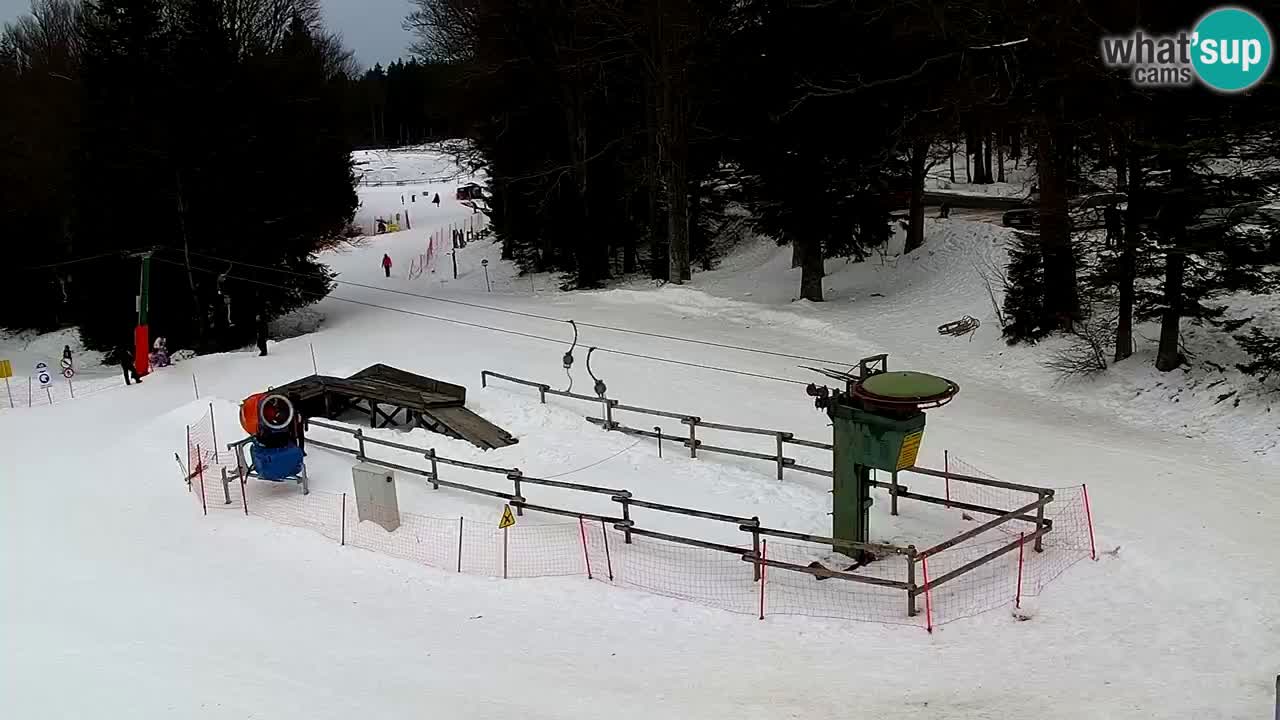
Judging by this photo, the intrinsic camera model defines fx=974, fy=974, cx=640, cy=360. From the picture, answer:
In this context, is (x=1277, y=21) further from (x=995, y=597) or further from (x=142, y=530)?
(x=142, y=530)

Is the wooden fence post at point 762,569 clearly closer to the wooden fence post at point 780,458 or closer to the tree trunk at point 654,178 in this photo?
the wooden fence post at point 780,458

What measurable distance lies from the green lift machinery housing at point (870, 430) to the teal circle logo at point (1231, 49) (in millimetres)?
9838

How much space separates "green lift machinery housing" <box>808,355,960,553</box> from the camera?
11109 mm

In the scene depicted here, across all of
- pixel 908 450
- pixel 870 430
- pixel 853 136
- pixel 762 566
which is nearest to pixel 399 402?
pixel 762 566

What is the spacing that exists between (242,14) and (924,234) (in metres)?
23.9

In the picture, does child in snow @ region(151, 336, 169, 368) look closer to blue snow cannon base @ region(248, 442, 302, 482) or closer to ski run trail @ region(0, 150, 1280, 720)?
ski run trail @ region(0, 150, 1280, 720)

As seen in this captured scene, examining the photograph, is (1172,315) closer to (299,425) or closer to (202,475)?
(299,425)

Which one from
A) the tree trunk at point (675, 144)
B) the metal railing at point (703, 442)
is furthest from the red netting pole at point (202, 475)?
the tree trunk at point (675, 144)

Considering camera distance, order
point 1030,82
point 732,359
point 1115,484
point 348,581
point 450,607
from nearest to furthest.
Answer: point 450,607 < point 348,581 < point 1115,484 < point 1030,82 < point 732,359

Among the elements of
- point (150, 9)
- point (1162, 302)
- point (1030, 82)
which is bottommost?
point (1162, 302)

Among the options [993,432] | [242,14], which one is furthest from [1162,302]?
[242,14]

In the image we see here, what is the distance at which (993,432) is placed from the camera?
16.6 meters

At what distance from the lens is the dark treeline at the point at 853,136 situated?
17.3 meters

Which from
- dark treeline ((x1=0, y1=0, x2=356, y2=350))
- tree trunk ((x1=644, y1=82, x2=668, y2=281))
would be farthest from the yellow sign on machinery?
tree trunk ((x1=644, y1=82, x2=668, y2=281))
